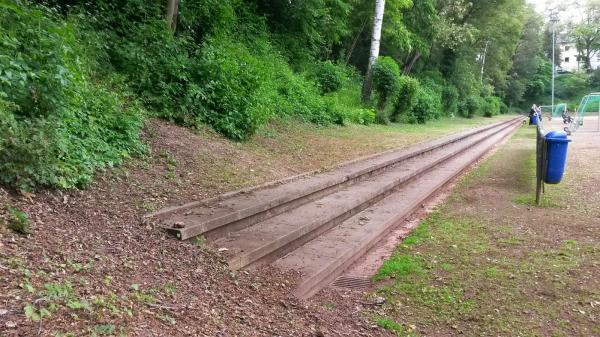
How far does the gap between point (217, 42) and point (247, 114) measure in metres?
4.23

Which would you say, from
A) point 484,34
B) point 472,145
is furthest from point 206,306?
point 484,34

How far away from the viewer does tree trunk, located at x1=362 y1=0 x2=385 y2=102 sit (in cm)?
1833

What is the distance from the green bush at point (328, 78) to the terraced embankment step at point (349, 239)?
9.46m

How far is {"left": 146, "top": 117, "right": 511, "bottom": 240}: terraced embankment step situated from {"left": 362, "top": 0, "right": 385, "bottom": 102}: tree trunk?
428 inches

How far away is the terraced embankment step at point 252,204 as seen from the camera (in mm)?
4500

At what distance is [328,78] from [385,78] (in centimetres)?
256

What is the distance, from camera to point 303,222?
215 inches

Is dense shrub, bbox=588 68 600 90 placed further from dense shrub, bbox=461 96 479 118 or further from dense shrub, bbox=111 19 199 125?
dense shrub, bbox=111 19 199 125

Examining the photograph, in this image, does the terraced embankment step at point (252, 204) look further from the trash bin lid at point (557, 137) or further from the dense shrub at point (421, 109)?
the dense shrub at point (421, 109)

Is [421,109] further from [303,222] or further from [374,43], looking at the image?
[303,222]

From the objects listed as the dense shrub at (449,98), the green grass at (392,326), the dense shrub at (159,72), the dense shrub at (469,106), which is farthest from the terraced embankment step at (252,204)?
the dense shrub at (469,106)

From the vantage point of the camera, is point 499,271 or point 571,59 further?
point 571,59

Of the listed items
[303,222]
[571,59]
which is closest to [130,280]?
[303,222]

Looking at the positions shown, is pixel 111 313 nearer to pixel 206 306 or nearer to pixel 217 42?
pixel 206 306
